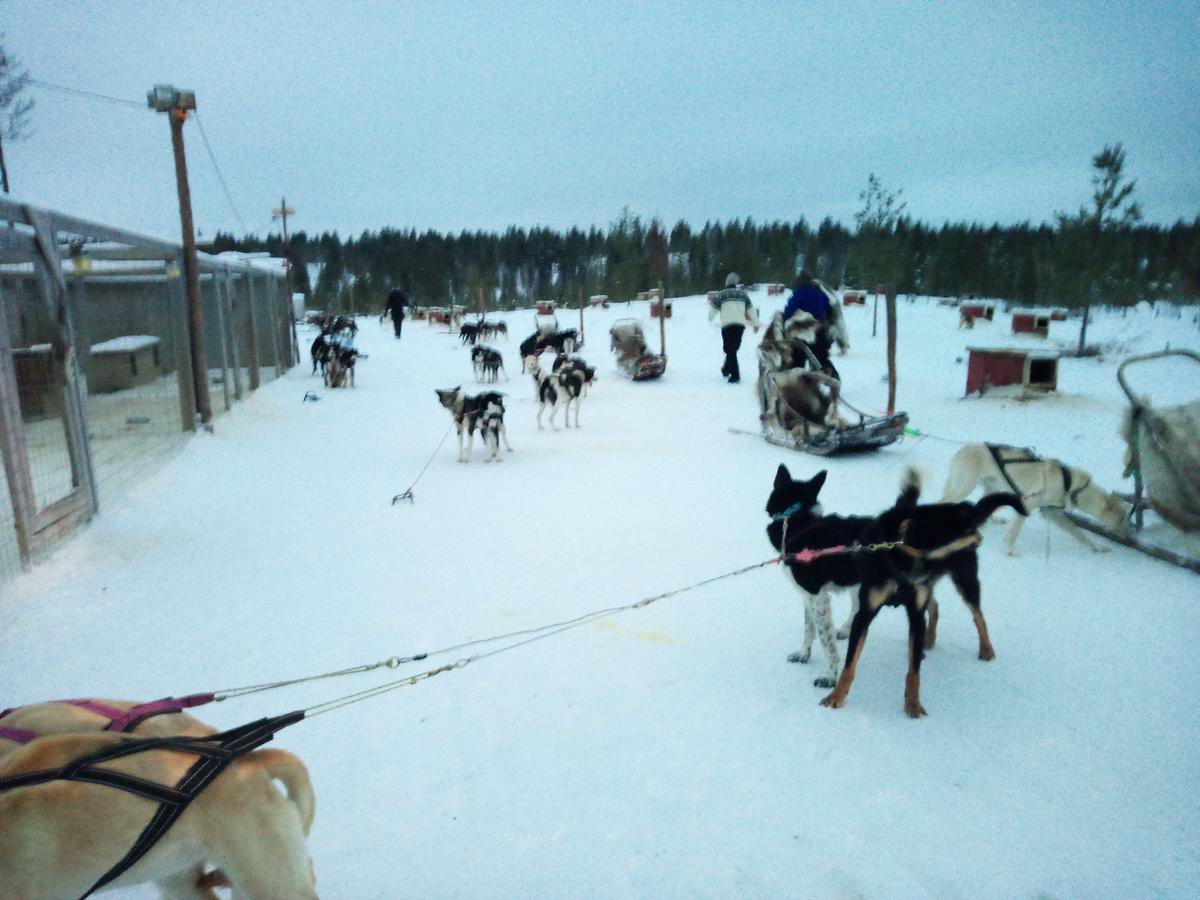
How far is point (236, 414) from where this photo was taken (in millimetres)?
10781

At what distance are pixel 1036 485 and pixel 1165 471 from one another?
84 centimetres

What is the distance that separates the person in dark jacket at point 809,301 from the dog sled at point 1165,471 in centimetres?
721

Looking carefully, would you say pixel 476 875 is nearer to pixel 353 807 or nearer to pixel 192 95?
pixel 353 807

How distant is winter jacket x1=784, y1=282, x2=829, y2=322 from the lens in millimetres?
12039

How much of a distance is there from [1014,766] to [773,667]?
107cm

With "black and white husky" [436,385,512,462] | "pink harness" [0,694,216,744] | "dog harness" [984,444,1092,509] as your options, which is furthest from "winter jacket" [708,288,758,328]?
"pink harness" [0,694,216,744]

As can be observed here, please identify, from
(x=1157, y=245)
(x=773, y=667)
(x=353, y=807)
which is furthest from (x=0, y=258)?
(x=1157, y=245)

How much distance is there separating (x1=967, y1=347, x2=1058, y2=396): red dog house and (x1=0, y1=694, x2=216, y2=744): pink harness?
1148 centimetres

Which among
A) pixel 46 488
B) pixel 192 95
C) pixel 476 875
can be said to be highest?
pixel 192 95

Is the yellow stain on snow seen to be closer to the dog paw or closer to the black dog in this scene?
the black dog

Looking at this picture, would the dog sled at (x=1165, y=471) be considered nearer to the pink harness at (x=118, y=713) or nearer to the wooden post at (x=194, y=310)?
the pink harness at (x=118, y=713)

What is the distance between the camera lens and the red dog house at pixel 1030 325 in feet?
65.0

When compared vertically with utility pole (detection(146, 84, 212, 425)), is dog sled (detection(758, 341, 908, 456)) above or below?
below

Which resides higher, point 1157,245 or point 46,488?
point 1157,245
